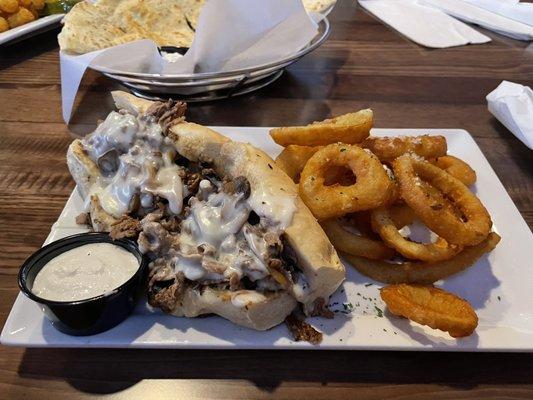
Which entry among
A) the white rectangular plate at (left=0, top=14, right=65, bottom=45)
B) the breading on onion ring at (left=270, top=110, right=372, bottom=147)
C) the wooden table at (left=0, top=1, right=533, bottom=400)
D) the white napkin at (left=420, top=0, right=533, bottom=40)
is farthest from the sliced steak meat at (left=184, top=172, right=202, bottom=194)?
the white napkin at (left=420, top=0, right=533, bottom=40)

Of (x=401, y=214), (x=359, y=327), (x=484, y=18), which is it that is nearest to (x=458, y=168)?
(x=401, y=214)

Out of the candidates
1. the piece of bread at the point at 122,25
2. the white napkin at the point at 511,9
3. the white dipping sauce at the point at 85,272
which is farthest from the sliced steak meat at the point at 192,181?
the white napkin at the point at 511,9

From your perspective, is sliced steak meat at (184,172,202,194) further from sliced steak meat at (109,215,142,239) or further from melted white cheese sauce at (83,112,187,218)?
sliced steak meat at (109,215,142,239)

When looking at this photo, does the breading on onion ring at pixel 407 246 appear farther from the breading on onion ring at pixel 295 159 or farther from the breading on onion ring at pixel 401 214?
the breading on onion ring at pixel 295 159

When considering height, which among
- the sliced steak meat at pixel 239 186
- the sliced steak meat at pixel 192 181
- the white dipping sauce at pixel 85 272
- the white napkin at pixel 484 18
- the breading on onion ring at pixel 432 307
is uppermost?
the sliced steak meat at pixel 239 186

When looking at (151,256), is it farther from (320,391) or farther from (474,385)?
(474,385)

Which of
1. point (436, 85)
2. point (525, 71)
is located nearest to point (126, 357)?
point (436, 85)
